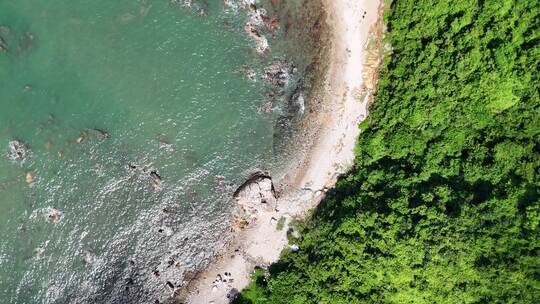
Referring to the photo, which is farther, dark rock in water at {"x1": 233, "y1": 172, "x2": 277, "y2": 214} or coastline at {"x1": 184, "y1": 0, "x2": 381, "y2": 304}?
dark rock in water at {"x1": 233, "y1": 172, "x2": 277, "y2": 214}

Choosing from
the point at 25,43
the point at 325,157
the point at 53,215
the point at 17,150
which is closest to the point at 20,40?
the point at 25,43

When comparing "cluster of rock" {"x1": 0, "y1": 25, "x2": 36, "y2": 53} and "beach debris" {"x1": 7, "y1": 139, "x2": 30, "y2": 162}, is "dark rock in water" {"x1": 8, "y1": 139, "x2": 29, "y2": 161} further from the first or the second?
"cluster of rock" {"x1": 0, "y1": 25, "x2": 36, "y2": 53}

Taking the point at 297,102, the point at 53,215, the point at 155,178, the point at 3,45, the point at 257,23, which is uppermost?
the point at 257,23

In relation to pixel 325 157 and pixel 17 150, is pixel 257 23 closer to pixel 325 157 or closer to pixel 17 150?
pixel 325 157

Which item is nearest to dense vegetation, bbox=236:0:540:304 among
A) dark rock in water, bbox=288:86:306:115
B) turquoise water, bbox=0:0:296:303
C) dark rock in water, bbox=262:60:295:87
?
dark rock in water, bbox=288:86:306:115

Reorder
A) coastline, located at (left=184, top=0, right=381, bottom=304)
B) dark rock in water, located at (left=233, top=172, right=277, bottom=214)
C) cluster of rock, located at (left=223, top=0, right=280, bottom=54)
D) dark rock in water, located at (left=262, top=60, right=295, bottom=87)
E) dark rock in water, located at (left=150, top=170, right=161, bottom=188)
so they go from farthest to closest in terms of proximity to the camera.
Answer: dark rock in water, located at (left=150, top=170, right=161, bottom=188) < dark rock in water, located at (left=262, top=60, right=295, bottom=87) < cluster of rock, located at (left=223, top=0, right=280, bottom=54) < dark rock in water, located at (left=233, top=172, right=277, bottom=214) < coastline, located at (left=184, top=0, right=381, bottom=304)

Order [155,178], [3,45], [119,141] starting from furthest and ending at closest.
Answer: [155,178] < [119,141] < [3,45]

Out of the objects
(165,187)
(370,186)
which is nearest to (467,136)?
(370,186)
